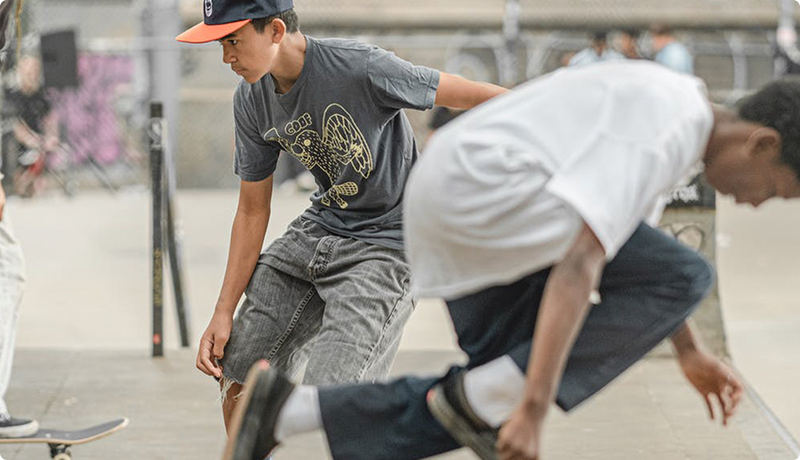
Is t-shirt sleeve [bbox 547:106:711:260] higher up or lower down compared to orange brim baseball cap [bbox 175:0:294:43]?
lower down

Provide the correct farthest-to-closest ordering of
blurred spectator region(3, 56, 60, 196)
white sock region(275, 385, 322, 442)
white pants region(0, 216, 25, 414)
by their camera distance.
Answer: blurred spectator region(3, 56, 60, 196) → white pants region(0, 216, 25, 414) → white sock region(275, 385, 322, 442)

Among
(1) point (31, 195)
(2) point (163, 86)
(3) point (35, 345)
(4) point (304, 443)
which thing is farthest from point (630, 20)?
(4) point (304, 443)

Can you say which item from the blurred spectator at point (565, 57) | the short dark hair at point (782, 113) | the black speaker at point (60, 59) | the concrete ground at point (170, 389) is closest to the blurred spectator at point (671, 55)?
the blurred spectator at point (565, 57)

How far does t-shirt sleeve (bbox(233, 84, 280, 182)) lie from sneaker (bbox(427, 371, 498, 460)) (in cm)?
116

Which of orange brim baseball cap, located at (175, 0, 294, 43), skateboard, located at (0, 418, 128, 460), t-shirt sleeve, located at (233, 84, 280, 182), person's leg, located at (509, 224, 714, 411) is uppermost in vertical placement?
→ orange brim baseball cap, located at (175, 0, 294, 43)

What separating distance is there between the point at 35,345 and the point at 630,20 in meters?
12.3

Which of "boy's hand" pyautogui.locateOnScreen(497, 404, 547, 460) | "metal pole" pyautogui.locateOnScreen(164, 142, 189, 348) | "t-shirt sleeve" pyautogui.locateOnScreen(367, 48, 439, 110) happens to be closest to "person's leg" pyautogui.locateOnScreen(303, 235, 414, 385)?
"t-shirt sleeve" pyautogui.locateOnScreen(367, 48, 439, 110)

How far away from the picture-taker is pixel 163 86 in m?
14.8

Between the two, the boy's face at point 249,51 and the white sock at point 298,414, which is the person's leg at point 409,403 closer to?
the white sock at point 298,414

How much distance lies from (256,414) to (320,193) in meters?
1.03

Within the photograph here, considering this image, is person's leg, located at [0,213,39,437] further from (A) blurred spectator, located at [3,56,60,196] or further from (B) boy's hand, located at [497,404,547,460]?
(A) blurred spectator, located at [3,56,60,196]

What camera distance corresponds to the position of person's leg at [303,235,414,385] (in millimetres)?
3377

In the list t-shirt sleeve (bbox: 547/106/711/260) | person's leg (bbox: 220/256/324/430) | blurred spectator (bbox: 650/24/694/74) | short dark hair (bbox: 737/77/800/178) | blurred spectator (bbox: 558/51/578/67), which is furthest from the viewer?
blurred spectator (bbox: 558/51/578/67)

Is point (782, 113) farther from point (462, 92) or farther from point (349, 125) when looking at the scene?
point (349, 125)
